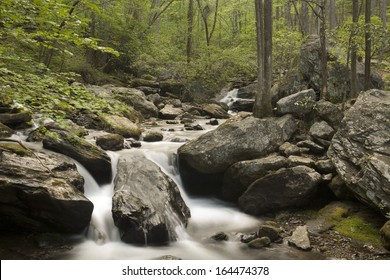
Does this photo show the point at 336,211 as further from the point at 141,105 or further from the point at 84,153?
the point at 141,105

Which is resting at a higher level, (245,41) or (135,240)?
(245,41)

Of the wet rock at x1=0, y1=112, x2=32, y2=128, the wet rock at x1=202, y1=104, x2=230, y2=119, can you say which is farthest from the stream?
the wet rock at x1=202, y1=104, x2=230, y2=119

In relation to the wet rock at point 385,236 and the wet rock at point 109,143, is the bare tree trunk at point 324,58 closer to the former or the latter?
the wet rock at point 385,236

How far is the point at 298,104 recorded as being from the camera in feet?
42.5

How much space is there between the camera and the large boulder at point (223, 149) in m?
11.3

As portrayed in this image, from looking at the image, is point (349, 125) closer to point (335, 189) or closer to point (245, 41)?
point (335, 189)

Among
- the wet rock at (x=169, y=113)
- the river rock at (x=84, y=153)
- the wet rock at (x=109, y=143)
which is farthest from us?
the wet rock at (x=169, y=113)

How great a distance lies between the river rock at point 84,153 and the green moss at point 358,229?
6987 millimetres

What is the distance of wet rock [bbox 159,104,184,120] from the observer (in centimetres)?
1997

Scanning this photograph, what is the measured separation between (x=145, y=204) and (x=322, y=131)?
6738mm

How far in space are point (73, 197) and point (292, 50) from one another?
1872cm

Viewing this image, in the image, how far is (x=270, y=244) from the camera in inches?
328

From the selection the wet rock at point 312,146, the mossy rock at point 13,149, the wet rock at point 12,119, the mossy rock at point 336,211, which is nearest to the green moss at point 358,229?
the mossy rock at point 336,211

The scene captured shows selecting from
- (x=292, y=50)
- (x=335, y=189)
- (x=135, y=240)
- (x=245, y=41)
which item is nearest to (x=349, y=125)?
(x=335, y=189)
